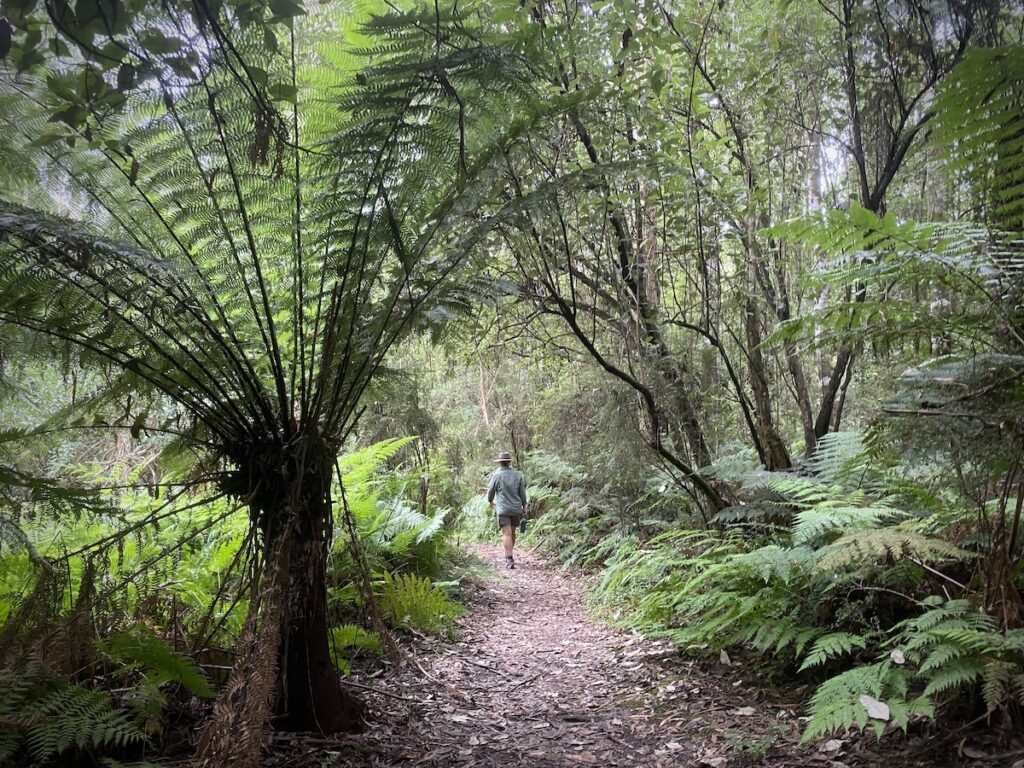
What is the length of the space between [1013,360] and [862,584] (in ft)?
3.89

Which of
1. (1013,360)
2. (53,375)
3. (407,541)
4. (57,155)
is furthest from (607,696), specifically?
(53,375)

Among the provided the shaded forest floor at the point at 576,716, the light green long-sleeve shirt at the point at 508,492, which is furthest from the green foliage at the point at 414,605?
Result: the light green long-sleeve shirt at the point at 508,492

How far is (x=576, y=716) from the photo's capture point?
2.98m

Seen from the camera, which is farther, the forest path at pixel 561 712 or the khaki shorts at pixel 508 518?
the khaki shorts at pixel 508 518

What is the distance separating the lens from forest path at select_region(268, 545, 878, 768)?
7.90ft

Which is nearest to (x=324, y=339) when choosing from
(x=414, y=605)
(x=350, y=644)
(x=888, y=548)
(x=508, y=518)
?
(x=350, y=644)

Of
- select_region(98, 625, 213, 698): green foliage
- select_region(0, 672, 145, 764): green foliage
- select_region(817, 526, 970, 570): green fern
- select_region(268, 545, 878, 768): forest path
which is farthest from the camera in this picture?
select_region(268, 545, 878, 768): forest path

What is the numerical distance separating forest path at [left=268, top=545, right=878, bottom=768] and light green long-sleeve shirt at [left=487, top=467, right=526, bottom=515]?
325 cm

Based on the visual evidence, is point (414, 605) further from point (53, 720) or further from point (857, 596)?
point (857, 596)

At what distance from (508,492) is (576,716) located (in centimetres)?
478

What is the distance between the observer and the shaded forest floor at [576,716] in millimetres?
2312

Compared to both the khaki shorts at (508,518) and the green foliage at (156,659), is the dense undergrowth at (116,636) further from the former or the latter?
the khaki shorts at (508,518)

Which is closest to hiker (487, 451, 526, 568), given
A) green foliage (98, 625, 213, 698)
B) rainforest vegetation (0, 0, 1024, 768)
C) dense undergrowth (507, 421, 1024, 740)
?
dense undergrowth (507, 421, 1024, 740)

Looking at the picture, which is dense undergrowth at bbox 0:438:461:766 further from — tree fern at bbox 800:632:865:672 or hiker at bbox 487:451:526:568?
hiker at bbox 487:451:526:568
